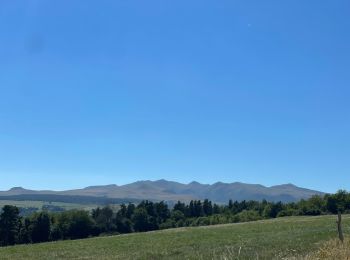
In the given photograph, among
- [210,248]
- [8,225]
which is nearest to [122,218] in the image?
[8,225]

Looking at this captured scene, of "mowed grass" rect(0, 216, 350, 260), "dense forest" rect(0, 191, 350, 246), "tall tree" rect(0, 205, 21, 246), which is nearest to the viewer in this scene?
"mowed grass" rect(0, 216, 350, 260)

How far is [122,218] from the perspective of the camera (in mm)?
112375

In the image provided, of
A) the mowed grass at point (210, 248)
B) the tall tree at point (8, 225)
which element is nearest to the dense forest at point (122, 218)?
the tall tree at point (8, 225)

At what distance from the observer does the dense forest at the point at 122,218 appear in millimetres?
92312

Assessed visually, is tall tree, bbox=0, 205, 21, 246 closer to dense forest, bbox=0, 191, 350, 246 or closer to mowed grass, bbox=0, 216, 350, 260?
dense forest, bbox=0, 191, 350, 246

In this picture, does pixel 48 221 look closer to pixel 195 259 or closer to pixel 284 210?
pixel 284 210

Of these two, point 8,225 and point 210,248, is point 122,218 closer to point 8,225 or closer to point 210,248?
point 8,225

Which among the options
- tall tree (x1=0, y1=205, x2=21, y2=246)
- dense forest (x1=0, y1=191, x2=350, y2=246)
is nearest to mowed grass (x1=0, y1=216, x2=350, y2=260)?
dense forest (x1=0, y1=191, x2=350, y2=246)

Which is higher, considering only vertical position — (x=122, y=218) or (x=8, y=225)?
(x=122, y=218)

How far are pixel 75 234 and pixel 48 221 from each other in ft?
21.5

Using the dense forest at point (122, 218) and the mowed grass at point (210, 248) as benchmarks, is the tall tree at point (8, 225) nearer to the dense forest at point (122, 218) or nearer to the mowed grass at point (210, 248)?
the dense forest at point (122, 218)

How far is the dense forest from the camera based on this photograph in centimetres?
9231

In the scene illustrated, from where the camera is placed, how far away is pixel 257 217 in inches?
4360

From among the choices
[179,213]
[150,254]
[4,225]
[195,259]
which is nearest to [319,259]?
[195,259]
